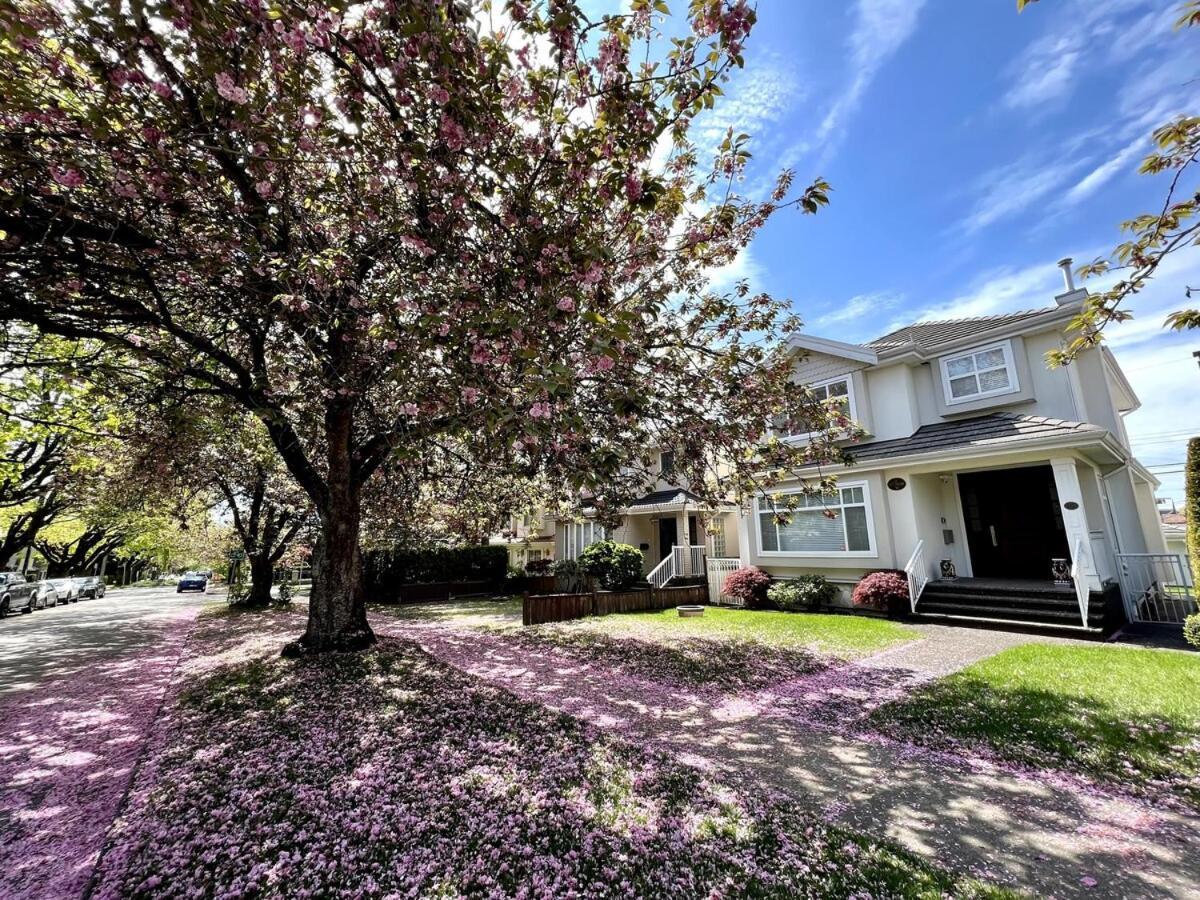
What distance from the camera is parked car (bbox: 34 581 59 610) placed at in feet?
71.3

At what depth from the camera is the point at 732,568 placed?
16141mm

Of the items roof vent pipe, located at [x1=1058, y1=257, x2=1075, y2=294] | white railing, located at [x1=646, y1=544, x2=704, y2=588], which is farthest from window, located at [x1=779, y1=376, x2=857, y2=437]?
white railing, located at [x1=646, y1=544, x2=704, y2=588]

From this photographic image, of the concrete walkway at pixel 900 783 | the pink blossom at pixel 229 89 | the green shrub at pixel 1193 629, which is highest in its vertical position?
the pink blossom at pixel 229 89

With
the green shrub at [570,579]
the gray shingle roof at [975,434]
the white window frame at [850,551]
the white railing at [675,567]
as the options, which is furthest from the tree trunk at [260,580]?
the gray shingle roof at [975,434]

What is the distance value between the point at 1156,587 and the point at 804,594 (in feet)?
24.3

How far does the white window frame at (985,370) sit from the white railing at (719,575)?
755cm

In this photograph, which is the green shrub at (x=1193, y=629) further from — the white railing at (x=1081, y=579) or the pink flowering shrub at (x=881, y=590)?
the pink flowering shrub at (x=881, y=590)

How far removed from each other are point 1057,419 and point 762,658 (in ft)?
31.3

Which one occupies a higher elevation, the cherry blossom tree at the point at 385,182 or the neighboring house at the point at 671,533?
the cherry blossom tree at the point at 385,182

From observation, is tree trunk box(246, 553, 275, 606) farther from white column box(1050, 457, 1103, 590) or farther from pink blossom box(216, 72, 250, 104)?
white column box(1050, 457, 1103, 590)

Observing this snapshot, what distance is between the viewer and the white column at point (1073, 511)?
986 centimetres

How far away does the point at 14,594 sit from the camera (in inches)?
752

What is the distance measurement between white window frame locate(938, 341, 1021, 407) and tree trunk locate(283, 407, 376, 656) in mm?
14670

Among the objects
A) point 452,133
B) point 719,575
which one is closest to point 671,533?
point 719,575
